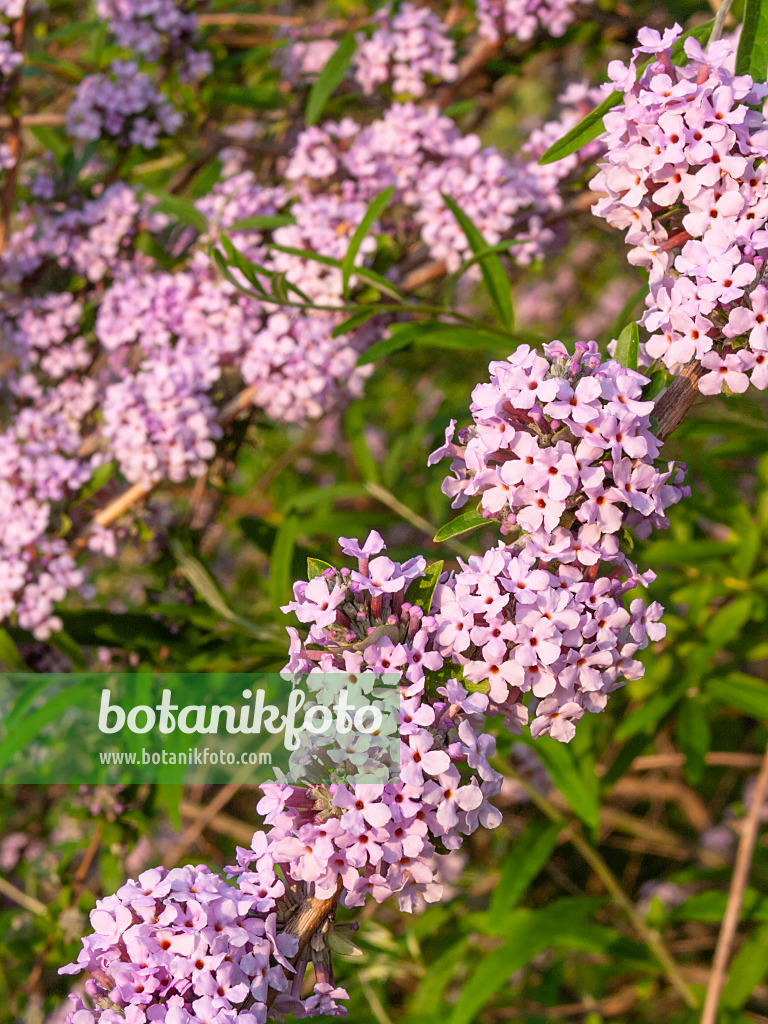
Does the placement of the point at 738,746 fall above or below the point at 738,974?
below

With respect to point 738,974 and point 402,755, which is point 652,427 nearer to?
point 402,755

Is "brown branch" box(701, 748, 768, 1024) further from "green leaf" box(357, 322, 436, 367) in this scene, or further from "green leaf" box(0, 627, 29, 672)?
"green leaf" box(0, 627, 29, 672)

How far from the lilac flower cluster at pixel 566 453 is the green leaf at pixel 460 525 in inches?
1.9

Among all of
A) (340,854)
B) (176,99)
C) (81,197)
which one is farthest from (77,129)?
(340,854)

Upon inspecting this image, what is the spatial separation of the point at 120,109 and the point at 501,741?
8.66ft

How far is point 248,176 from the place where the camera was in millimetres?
3109

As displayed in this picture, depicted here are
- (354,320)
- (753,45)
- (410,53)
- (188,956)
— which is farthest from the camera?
(410,53)

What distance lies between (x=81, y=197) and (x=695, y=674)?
2798 millimetres

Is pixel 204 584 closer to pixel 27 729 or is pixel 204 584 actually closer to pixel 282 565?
pixel 282 565

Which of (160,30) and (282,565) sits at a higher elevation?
(160,30)

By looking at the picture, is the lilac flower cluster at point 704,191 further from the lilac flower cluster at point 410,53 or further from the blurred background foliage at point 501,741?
the lilac flower cluster at point 410,53

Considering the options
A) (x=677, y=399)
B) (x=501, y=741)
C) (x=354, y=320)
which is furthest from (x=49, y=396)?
(x=677, y=399)

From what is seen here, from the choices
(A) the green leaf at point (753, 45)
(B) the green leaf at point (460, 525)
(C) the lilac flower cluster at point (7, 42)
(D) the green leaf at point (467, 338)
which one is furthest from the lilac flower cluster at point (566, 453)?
(C) the lilac flower cluster at point (7, 42)

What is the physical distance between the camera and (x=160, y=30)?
11.0ft
